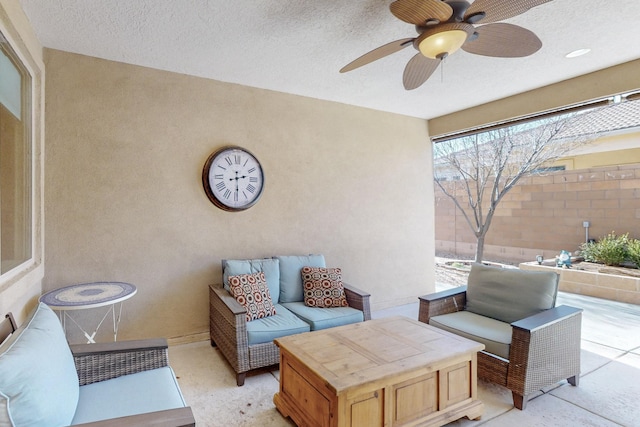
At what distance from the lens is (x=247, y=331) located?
2.59 metres

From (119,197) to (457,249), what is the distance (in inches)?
268

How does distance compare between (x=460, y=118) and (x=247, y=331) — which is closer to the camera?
(x=247, y=331)

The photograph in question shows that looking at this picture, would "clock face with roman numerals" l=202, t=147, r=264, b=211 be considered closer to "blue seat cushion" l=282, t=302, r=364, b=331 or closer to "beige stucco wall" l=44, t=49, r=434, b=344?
"beige stucco wall" l=44, t=49, r=434, b=344

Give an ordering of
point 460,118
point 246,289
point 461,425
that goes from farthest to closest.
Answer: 1. point 460,118
2. point 246,289
3. point 461,425

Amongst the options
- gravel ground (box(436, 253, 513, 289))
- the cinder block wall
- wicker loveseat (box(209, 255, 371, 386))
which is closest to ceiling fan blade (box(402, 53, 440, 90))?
wicker loveseat (box(209, 255, 371, 386))

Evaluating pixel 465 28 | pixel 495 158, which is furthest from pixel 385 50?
pixel 495 158

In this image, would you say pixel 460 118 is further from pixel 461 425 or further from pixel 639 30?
pixel 461 425

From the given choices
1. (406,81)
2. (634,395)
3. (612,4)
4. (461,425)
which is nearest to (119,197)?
(406,81)

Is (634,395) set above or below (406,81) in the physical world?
below

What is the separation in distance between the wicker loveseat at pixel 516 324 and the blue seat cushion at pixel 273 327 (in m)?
1.12

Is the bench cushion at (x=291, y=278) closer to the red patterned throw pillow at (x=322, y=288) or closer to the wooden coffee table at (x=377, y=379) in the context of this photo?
the red patterned throw pillow at (x=322, y=288)

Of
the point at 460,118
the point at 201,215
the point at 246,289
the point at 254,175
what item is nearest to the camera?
the point at 246,289

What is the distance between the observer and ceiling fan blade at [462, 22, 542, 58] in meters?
1.84

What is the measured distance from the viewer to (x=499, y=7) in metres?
1.63
